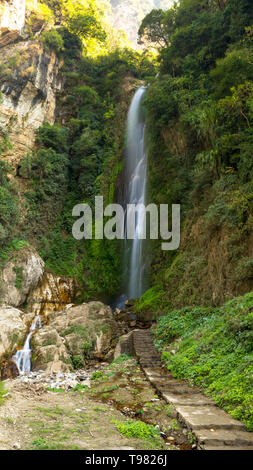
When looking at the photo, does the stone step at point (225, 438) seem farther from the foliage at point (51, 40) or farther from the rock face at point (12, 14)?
the foliage at point (51, 40)

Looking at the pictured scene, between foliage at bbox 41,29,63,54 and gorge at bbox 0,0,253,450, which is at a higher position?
foliage at bbox 41,29,63,54

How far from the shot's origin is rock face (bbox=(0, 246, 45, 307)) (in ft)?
44.6

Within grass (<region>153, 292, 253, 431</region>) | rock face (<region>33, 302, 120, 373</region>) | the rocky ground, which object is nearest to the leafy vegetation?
grass (<region>153, 292, 253, 431</region>)

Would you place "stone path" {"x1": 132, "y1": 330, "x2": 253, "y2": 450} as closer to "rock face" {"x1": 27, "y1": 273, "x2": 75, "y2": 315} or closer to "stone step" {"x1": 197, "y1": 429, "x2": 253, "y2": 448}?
"stone step" {"x1": 197, "y1": 429, "x2": 253, "y2": 448}

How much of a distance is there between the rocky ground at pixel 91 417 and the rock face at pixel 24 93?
15.6 m

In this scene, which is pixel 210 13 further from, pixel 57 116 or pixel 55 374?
pixel 55 374

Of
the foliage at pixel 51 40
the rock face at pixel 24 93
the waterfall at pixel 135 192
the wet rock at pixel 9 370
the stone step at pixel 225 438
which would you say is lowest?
the wet rock at pixel 9 370

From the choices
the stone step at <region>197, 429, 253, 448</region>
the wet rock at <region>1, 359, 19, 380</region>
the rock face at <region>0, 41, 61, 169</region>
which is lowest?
the wet rock at <region>1, 359, 19, 380</region>

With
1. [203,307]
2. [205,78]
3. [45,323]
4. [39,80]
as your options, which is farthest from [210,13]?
[45,323]

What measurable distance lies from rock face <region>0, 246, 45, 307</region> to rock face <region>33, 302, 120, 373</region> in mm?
3680

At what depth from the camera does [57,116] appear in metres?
22.2

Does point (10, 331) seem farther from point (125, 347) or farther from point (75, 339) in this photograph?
point (125, 347)

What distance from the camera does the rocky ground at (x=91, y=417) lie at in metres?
3.19

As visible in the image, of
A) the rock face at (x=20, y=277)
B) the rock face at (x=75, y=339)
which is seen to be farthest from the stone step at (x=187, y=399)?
the rock face at (x=20, y=277)
